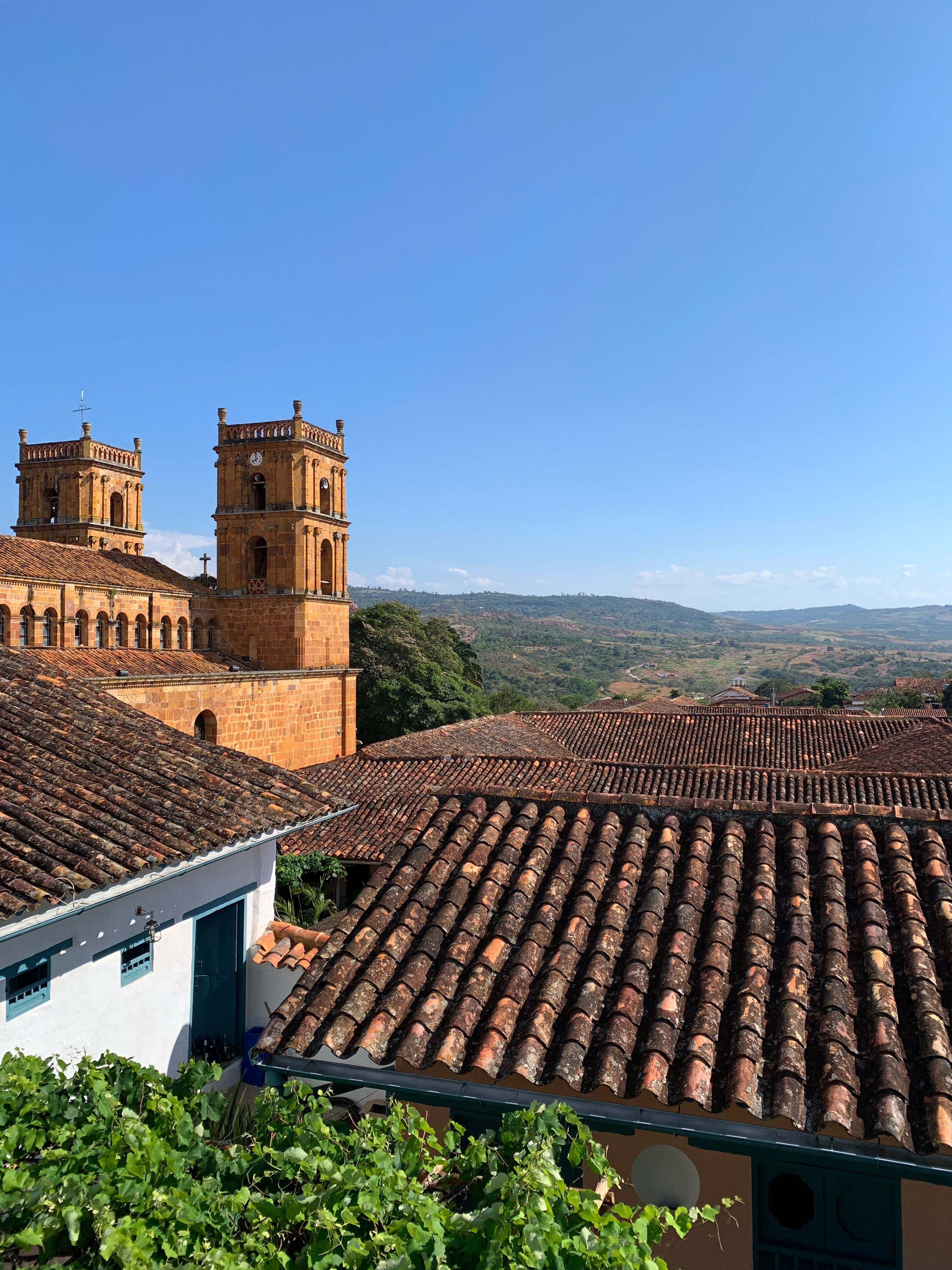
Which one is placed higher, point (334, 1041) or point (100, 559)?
point (100, 559)

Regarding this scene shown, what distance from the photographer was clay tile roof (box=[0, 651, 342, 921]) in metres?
4.61

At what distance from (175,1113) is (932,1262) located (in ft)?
10.2

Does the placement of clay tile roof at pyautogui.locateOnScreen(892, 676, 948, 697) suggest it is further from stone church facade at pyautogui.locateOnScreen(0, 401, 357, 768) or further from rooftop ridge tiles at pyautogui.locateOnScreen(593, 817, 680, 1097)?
rooftop ridge tiles at pyautogui.locateOnScreen(593, 817, 680, 1097)

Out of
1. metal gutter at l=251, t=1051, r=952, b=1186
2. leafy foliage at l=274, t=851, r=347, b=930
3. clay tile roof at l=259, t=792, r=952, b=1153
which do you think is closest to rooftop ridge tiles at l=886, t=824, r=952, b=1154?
clay tile roof at l=259, t=792, r=952, b=1153

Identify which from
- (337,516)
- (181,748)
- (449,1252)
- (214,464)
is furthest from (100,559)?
(449,1252)

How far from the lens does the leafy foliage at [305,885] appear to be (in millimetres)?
10508

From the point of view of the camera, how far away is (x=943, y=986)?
3.76 meters

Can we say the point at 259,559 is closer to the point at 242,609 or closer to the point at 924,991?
the point at 242,609

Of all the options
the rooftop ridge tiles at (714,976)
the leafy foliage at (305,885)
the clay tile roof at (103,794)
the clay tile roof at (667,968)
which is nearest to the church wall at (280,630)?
the leafy foliage at (305,885)

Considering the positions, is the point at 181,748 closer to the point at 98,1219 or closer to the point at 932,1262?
the point at 98,1219

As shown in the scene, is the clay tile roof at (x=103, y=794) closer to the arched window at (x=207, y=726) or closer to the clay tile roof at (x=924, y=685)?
the arched window at (x=207, y=726)

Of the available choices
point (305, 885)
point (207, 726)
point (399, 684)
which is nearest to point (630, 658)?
point (399, 684)

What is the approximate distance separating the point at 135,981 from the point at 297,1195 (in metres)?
→ 3.29

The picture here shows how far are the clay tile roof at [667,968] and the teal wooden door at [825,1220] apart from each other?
1.82ft
